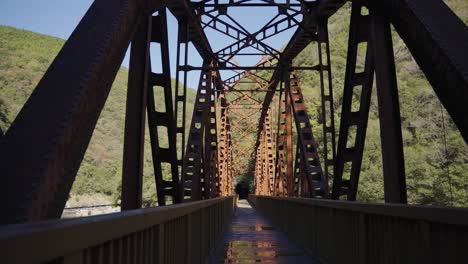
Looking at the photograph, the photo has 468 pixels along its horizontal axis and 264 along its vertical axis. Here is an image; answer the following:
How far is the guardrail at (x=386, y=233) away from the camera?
269 cm

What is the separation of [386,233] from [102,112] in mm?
125858

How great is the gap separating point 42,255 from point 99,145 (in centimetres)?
10936

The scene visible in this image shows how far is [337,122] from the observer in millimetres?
58500

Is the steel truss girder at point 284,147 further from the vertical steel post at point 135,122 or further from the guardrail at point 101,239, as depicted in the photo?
the guardrail at point 101,239

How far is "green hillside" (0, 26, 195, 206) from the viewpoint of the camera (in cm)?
8538

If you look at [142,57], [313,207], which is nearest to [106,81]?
[142,57]

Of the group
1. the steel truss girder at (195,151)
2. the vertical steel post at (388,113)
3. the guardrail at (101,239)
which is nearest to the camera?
the guardrail at (101,239)

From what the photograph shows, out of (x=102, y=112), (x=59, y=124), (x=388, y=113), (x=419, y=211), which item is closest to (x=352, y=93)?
(x=388, y=113)

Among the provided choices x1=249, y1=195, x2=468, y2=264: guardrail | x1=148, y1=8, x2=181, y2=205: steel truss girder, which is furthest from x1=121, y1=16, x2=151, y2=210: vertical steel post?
x1=249, y1=195, x2=468, y2=264: guardrail

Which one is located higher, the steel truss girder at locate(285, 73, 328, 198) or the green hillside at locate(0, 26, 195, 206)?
the green hillside at locate(0, 26, 195, 206)

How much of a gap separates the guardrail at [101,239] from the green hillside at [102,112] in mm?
58318

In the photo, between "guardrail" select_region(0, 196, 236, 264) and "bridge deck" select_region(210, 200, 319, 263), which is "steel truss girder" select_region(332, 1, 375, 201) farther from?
"guardrail" select_region(0, 196, 236, 264)

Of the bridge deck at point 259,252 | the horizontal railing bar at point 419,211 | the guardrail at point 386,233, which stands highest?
the horizontal railing bar at point 419,211

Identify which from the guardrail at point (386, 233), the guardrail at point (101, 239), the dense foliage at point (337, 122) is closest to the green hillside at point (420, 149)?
the dense foliage at point (337, 122)
